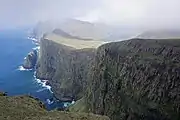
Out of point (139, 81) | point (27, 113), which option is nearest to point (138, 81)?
point (139, 81)

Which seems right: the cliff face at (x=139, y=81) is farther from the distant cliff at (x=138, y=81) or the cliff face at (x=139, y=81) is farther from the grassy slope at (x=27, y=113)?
the grassy slope at (x=27, y=113)

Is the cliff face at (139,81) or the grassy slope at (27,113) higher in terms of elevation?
the grassy slope at (27,113)

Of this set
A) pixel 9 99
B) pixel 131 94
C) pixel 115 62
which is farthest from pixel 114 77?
pixel 9 99

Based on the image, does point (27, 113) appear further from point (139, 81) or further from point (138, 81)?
point (138, 81)

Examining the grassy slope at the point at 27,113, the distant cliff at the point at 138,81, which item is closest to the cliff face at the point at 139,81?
the distant cliff at the point at 138,81

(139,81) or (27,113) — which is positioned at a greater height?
(27,113)

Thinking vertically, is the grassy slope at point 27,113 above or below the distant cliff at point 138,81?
above

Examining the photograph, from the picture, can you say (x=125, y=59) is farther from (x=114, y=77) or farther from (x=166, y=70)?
(x=166, y=70)

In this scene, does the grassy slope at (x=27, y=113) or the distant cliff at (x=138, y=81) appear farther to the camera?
the distant cliff at (x=138, y=81)
